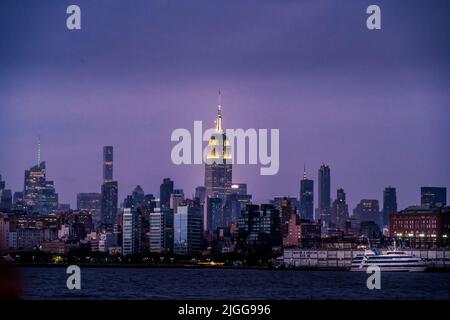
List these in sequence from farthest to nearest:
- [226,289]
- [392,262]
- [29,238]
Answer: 1. [29,238]
2. [392,262]
3. [226,289]

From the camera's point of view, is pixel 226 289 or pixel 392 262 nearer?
pixel 226 289

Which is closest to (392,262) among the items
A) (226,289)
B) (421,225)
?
(421,225)

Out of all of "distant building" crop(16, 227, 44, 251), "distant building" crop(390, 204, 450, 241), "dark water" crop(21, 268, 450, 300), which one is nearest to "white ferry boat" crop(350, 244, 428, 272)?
"distant building" crop(390, 204, 450, 241)

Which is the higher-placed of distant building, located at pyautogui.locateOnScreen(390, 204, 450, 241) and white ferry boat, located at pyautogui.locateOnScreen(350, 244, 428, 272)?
distant building, located at pyautogui.locateOnScreen(390, 204, 450, 241)

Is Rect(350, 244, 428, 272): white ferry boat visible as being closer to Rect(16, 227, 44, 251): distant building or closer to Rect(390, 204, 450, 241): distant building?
Rect(390, 204, 450, 241): distant building

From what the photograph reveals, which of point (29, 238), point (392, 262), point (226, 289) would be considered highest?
point (29, 238)

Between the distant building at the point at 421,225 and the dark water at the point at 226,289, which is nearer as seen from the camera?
the dark water at the point at 226,289

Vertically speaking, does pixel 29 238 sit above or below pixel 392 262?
above

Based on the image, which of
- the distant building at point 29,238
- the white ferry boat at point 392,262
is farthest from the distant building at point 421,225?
the distant building at point 29,238

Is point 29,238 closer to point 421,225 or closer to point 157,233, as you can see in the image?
point 157,233

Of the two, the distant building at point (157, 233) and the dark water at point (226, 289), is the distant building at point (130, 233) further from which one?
the dark water at point (226, 289)
